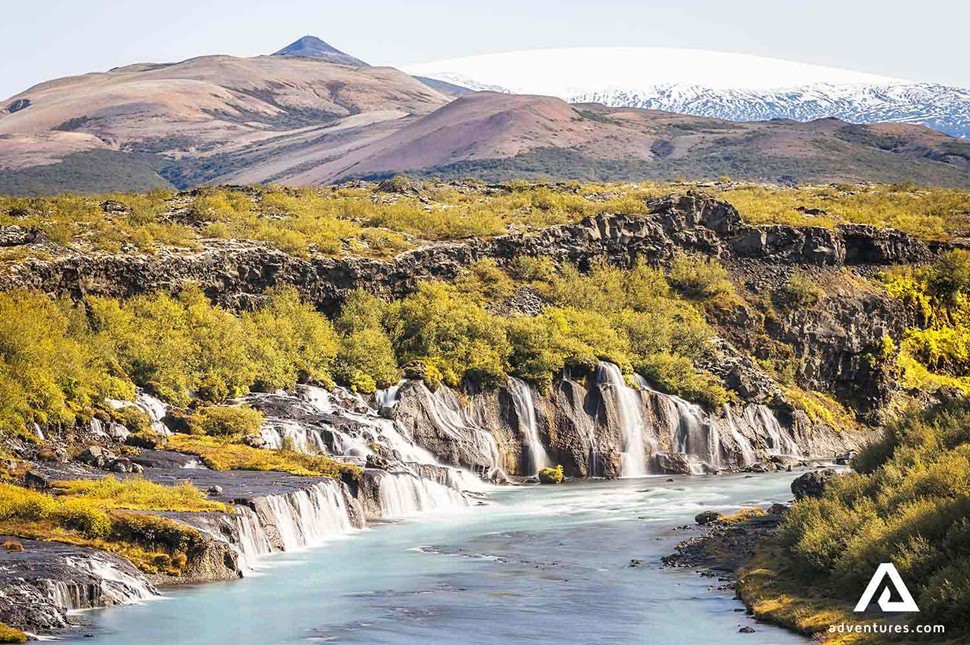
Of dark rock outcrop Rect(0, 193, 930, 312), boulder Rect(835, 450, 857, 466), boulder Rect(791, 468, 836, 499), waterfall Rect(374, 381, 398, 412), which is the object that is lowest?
boulder Rect(835, 450, 857, 466)

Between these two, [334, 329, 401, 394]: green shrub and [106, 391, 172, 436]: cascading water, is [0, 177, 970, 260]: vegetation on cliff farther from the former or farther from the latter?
[106, 391, 172, 436]: cascading water

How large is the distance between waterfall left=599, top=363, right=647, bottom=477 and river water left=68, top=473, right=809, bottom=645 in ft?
55.3

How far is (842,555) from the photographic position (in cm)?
3741

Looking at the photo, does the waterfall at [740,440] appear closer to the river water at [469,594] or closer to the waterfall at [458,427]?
the waterfall at [458,427]

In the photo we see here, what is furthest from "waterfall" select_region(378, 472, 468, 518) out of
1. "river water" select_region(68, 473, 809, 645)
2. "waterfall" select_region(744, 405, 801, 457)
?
"waterfall" select_region(744, 405, 801, 457)

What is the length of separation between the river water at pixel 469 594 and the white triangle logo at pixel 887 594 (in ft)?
5.66

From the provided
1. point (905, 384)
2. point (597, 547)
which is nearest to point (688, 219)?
point (905, 384)

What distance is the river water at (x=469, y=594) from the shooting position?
3594 cm

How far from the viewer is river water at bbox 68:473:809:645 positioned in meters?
35.9

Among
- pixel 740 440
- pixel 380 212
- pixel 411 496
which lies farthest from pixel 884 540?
pixel 380 212

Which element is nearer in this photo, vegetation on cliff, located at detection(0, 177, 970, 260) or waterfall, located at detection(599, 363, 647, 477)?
waterfall, located at detection(599, 363, 647, 477)

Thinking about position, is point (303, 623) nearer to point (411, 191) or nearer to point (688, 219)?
point (688, 219)

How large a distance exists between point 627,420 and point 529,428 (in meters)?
5.52

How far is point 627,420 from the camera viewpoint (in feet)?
254
